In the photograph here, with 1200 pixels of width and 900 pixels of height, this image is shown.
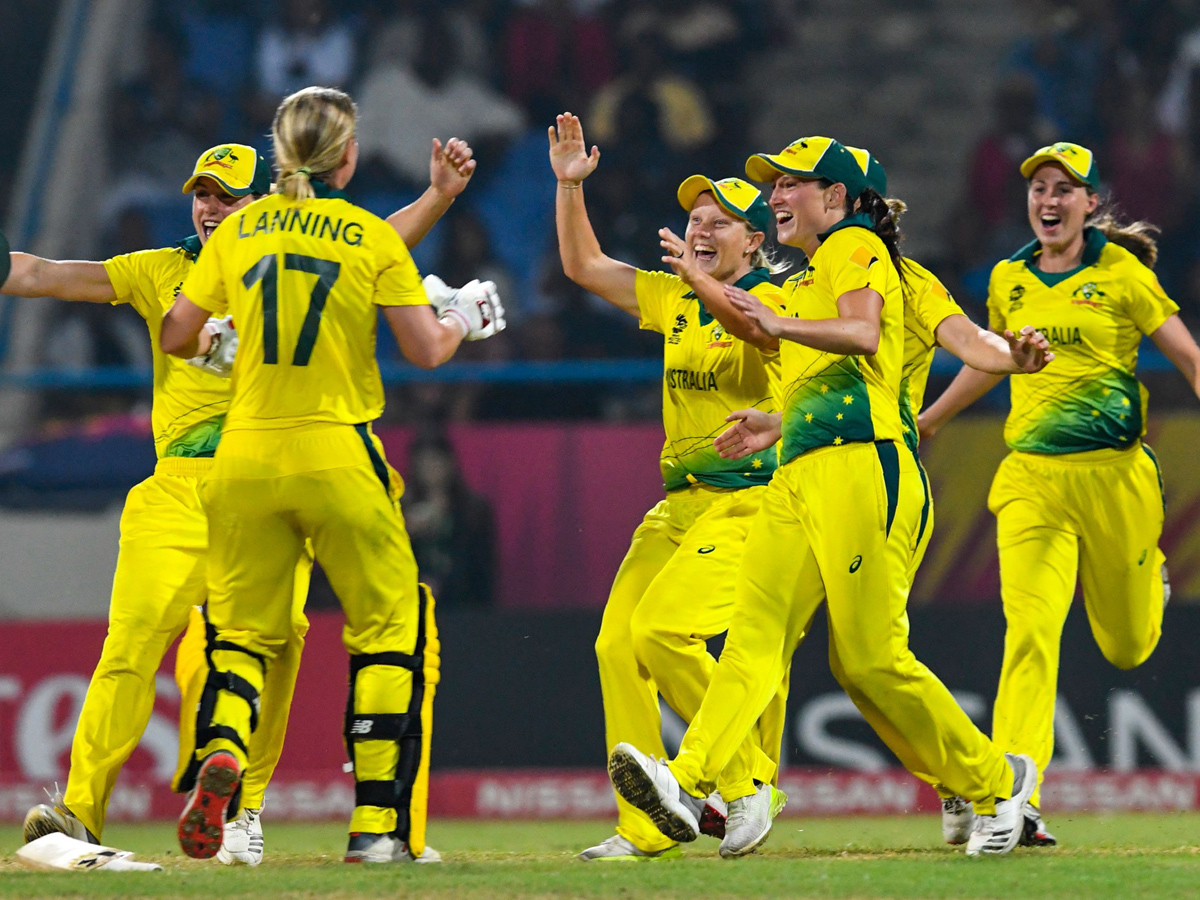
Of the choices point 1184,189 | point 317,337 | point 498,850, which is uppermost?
point 1184,189

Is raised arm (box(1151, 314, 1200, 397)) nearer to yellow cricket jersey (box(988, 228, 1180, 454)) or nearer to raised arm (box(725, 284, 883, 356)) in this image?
yellow cricket jersey (box(988, 228, 1180, 454))

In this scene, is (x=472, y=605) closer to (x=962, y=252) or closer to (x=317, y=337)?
(x=317, y=337)

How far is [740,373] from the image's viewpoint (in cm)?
609

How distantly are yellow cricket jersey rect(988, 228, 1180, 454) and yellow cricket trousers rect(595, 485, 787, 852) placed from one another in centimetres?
130

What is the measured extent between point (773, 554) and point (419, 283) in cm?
137

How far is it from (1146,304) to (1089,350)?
11.1 inches

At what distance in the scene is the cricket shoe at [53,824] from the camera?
554 cm

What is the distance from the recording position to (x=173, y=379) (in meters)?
5.97

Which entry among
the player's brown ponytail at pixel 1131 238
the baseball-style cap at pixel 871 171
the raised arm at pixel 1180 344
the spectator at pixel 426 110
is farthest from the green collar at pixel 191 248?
the spectator at pixel 426 110

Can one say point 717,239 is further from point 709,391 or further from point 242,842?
point 242,842

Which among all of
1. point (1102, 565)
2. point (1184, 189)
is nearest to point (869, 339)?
point (1102, 565)

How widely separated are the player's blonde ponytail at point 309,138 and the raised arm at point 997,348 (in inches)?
78.9

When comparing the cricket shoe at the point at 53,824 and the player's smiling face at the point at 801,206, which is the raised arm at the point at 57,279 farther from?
the player's smiling face at the point at 801,206

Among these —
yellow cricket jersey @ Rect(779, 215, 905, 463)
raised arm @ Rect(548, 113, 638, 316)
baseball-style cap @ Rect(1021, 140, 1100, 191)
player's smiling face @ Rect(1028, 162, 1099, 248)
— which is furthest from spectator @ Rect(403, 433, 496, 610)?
yellow cricket jersey @ Rect(779, 215, 905, 463)
